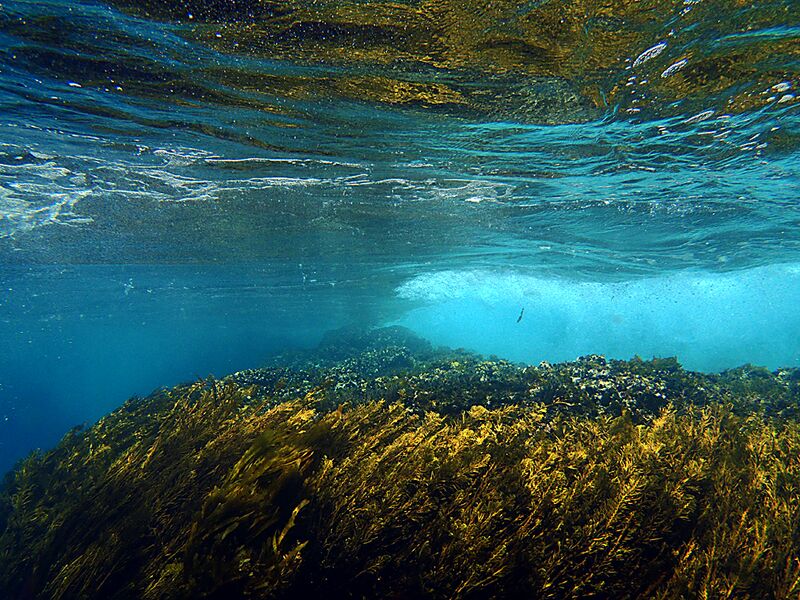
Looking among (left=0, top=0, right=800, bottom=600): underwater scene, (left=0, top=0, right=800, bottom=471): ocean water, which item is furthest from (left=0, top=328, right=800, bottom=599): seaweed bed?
(left=0, top=0, right=800, bottom=471): ocean water

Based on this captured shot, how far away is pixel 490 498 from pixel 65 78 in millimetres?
10386

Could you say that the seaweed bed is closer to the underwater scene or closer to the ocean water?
the underwater scene

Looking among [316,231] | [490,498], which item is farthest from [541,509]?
[316,231]

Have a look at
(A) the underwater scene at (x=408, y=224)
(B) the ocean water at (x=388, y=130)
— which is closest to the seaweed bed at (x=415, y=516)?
(A) the underwater scene at (x=408, y=224)

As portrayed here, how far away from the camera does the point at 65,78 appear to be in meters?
7.25

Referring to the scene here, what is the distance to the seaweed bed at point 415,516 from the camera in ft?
10.8

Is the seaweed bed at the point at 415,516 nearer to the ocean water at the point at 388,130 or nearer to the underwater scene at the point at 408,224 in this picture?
the underwater scene at the point at 408,224

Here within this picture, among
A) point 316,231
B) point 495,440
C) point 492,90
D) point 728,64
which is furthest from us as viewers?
point 316,231

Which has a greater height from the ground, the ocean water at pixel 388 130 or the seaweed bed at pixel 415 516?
the ocean water at pixel 388 130

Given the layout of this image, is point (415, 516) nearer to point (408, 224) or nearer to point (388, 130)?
point (388, 130)

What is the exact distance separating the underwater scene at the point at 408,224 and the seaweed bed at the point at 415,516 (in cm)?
3

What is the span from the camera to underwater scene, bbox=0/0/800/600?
3.57m

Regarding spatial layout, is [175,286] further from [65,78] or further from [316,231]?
[65,78]

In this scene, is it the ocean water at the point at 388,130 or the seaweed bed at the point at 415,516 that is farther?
the ocean water at the point at 388,130
